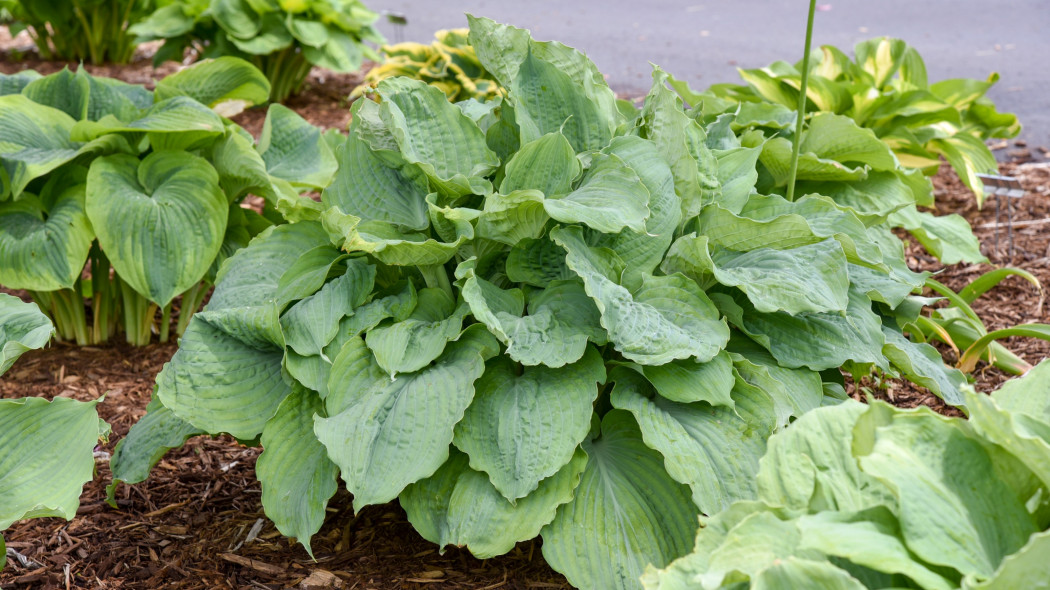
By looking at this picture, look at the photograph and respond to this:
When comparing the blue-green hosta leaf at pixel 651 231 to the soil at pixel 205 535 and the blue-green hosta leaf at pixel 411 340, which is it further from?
the soil at pixel 205 535

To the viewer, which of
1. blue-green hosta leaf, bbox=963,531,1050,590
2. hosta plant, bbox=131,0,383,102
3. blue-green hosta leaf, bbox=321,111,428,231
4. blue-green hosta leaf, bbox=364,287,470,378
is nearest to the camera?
blue-green hosta leaf, bbox=963,531,1050,590

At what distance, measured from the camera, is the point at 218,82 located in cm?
343

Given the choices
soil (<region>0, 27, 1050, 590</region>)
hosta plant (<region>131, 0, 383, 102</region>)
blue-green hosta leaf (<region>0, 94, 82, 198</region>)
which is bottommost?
hosta plant (<region>131, 0, 383, 102</region>)

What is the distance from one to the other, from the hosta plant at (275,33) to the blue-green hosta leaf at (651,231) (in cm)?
437

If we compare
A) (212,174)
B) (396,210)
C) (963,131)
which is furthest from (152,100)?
(963,131)

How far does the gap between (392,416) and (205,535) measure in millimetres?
747

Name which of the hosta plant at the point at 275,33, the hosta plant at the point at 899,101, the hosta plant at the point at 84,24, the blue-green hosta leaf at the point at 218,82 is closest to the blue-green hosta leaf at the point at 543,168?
the blue-green hosta leaf at the point at 218,82

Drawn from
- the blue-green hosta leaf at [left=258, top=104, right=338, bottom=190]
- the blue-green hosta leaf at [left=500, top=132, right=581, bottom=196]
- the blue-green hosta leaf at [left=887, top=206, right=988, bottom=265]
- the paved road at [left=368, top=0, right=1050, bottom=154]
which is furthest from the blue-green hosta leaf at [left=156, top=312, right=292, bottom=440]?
the paved road at [left=368, top=0, right=1050, bottom=154]

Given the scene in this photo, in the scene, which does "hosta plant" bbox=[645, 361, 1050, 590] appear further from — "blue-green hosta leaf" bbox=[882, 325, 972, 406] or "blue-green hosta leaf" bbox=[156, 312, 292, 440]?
"blue-green hosta leaf" bbox=[156, 312, 292, 440]

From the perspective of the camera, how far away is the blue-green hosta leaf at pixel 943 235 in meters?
3.24

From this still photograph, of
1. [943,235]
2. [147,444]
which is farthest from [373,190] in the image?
[943,235]

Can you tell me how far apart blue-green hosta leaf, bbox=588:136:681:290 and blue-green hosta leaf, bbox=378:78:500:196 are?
0.32 metres

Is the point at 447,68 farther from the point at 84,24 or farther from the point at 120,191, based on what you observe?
the point at 84,24

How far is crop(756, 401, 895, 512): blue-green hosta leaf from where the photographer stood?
138cm
